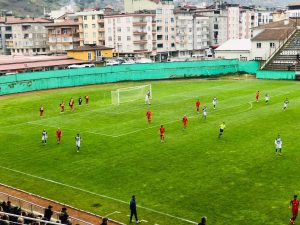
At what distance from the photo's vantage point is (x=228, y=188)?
27.1 meters

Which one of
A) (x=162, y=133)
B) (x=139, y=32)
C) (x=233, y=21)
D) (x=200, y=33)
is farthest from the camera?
(x=233, y=21)

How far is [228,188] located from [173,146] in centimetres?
1035

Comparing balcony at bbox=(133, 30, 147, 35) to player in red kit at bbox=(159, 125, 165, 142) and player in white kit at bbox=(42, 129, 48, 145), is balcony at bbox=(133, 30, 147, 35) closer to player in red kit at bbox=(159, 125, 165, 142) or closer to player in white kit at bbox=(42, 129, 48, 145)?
player in white kit at bbox=(42, 129, 48, 145)

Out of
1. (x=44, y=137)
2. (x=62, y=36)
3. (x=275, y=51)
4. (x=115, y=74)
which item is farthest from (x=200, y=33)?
(x=44, y=137)

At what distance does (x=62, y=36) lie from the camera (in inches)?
5281

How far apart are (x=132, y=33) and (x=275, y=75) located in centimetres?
5184

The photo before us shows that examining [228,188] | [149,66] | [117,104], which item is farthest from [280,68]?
[228,188]

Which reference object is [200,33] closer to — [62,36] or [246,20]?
[246,20]

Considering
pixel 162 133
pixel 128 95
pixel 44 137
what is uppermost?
pixel 128 95

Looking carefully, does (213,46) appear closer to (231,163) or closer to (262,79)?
(262,79)

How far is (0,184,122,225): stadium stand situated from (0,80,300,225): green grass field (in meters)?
0.95

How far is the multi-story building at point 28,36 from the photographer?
140500mm

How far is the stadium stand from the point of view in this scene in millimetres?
19438

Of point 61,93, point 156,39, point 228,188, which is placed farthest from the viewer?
point 156,39
